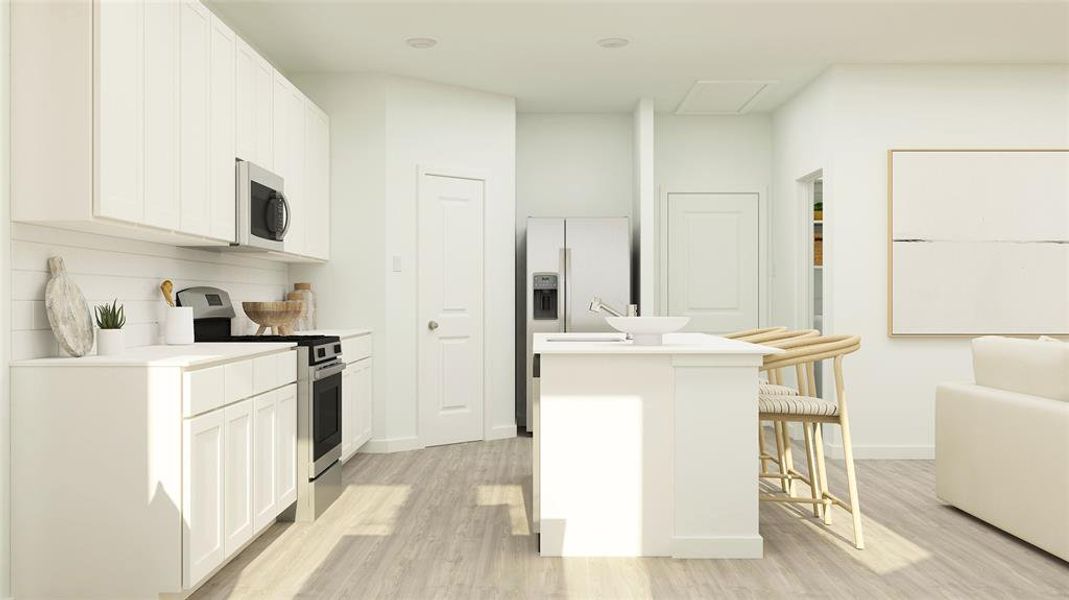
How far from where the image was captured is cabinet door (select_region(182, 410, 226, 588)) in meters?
2.52

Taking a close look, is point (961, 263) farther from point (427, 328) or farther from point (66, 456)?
point (66, 456)

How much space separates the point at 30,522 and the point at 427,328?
10.5 ft

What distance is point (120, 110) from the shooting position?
2609 mm

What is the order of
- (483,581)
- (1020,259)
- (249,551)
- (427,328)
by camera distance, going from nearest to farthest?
(483,581)
(249,551)
(1020,259)
(427,328)

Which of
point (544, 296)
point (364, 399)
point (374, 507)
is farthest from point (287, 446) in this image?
point (544, 296)

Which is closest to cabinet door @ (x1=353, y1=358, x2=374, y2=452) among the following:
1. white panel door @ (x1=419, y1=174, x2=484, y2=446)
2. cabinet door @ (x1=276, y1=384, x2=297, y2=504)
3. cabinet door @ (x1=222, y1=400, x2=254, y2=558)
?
white panel door @ (x1=419, y1=174, x2=484, y2=446)

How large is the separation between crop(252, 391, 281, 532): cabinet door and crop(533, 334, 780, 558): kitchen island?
116 centimetres

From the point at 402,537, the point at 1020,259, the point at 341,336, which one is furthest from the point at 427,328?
the point at 1020,259

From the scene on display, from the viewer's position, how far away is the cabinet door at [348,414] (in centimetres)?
449

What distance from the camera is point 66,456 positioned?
8.20 feet

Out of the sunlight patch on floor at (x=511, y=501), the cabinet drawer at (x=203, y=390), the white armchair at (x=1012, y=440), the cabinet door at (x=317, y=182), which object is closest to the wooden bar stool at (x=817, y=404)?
the white armchair at (x=1012, y=440)

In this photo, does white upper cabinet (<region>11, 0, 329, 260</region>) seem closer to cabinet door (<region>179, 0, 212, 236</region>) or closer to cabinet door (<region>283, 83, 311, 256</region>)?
cabinet door (<region>179, 0, 212, 236</region>)

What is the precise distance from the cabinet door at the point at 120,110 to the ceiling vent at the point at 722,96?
3.98m

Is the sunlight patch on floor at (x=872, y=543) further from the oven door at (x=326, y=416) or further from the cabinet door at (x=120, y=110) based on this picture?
the cabinet door at (x=120, y=110)
